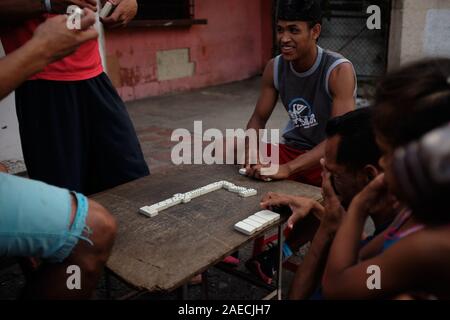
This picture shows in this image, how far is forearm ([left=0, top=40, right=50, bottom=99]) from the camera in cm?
138

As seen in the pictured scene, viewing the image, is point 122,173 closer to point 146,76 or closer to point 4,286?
point 4,286

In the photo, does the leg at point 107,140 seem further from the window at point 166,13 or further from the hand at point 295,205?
the window at point 166,13

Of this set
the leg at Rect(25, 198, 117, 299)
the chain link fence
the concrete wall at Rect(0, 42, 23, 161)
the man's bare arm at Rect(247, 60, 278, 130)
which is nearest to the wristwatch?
the leg at Rect(25, 198, 117, 299)

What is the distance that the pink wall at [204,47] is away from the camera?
25.1 feet

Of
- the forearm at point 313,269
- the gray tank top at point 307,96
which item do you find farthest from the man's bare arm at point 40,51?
the gray tank top at point 307,96

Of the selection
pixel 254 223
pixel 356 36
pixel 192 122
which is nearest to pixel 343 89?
pixel 254 223

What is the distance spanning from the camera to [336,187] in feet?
6.11

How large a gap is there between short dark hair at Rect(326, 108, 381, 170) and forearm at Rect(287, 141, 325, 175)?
0.60m

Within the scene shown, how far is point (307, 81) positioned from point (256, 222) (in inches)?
48.4

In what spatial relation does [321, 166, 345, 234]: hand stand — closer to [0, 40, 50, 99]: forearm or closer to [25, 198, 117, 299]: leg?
[25, 198, 117, 299]: leg

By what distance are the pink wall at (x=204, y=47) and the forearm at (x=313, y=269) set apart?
628cm
